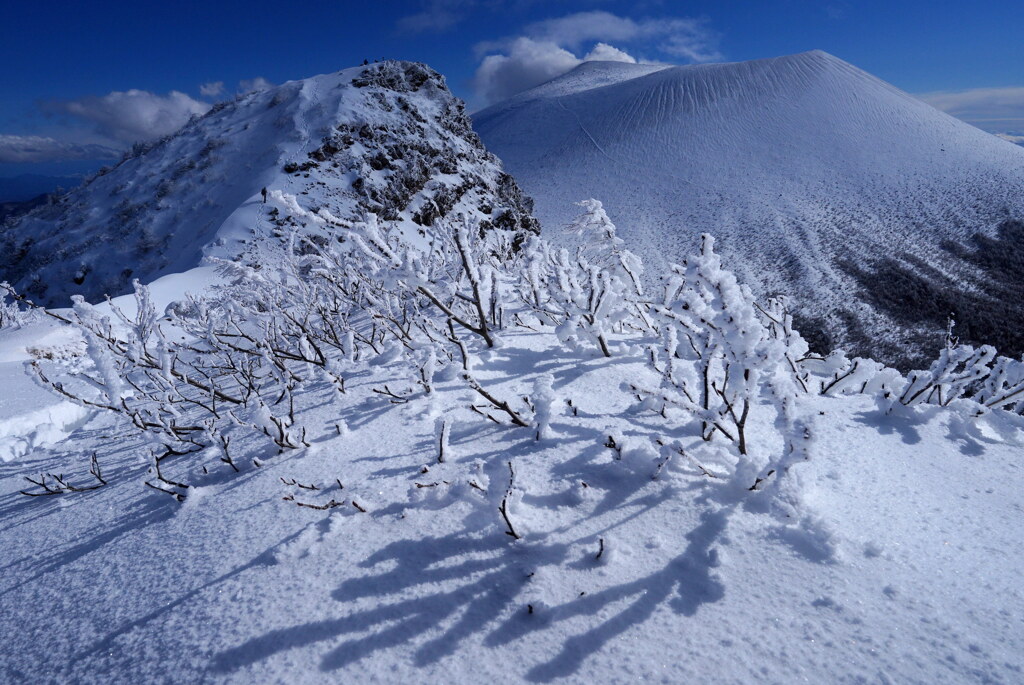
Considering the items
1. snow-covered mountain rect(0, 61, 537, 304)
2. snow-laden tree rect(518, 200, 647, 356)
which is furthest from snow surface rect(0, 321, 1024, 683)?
snow-covered mountain rect(0, 61, 537, 304)

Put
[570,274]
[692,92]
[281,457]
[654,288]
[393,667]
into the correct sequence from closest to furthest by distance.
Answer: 1. [393,667]
2. [281,457]
3. [570,274]
4. [654,288]
5. [692,92]

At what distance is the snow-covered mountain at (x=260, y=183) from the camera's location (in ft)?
60.2

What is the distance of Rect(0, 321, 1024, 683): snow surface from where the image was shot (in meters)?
1.35

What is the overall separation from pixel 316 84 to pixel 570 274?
91.1 ft

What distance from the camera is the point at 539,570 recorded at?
163 centimetres

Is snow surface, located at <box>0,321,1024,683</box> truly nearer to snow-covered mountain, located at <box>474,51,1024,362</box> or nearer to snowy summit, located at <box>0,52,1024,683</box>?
snowy summit, located at <box>0,52,1024,683</box>

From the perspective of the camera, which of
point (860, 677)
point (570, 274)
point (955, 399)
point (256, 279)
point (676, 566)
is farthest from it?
point (256, 279)

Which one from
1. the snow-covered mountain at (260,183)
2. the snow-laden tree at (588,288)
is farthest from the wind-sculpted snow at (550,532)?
the snow-covered mountain at (260,183)

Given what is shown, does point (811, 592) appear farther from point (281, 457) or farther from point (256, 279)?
point (256, 279)

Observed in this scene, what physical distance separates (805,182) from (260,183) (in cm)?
3328

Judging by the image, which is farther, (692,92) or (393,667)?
(692,92)

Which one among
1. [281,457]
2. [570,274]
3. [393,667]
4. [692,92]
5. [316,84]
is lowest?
[393,667]

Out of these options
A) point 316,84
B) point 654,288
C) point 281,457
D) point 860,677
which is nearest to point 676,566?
point 860,677

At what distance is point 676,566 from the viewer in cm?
163
